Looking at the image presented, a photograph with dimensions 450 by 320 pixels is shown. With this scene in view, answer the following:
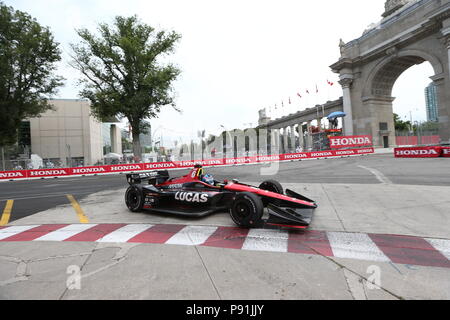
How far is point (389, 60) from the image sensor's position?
32812mm

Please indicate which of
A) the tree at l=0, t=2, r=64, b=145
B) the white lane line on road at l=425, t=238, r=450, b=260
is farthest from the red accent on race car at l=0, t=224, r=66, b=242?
the tree at l=0, t=2, r=64, b=145

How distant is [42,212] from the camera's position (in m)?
7.04

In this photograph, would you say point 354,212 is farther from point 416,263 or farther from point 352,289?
point 352,289

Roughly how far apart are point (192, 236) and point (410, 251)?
3170 mm

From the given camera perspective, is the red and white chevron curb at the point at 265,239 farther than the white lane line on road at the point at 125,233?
No

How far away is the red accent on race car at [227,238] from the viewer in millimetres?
3857

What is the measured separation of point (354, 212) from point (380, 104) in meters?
37.6

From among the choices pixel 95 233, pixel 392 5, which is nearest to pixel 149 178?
pixel 95 233

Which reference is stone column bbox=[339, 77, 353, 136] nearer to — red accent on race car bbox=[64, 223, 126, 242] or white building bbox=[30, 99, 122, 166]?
white building bbox=[30, 99, 122, 166]

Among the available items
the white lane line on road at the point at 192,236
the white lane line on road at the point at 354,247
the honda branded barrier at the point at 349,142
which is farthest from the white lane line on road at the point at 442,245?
the honda branded barrier at the point at 349,142

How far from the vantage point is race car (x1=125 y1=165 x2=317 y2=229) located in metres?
4.39

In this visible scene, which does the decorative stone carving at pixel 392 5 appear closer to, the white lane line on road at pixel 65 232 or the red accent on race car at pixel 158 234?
the red accent on race car at pixel 158 234

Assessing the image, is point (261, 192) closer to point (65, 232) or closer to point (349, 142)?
point (65, 232)
